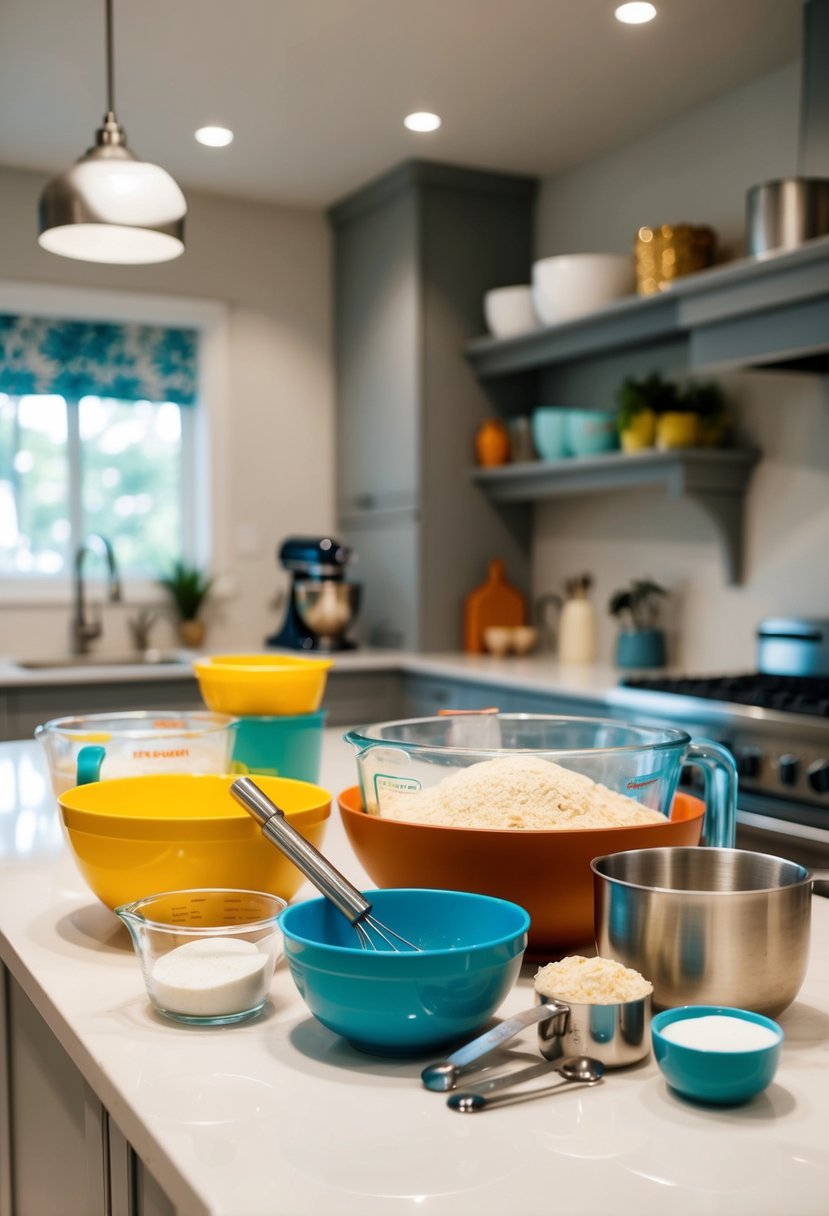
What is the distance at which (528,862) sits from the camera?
947 millimetres

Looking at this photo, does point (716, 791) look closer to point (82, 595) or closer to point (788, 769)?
point (788, 769)

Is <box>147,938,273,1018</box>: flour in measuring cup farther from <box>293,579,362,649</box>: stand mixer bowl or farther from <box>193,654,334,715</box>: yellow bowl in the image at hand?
<box>293,579,362,649</box>: stand mixer bowl

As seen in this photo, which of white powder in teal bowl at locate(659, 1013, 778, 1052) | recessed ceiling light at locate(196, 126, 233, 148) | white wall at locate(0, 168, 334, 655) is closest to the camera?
white powder in teal bowl at locate(659, 1013, 778, 1052)

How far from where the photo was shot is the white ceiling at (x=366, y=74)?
2.82 m

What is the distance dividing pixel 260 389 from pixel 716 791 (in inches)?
142

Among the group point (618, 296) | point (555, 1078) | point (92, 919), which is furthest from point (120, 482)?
point (555, 1078)

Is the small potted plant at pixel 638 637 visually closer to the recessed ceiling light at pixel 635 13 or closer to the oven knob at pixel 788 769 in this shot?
the oven knob at pixel 788 769

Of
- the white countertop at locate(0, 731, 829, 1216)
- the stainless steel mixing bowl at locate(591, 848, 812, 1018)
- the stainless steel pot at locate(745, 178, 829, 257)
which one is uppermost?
the stainless steel pot at locate(745, 178, 829, 257)

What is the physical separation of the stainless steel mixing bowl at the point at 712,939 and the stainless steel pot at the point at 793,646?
2.23 metres

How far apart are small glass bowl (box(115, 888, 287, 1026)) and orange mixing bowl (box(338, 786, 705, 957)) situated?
0.45 ft

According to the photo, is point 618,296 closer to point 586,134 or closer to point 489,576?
point 586,134

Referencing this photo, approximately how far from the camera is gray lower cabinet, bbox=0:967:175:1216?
0.85 m

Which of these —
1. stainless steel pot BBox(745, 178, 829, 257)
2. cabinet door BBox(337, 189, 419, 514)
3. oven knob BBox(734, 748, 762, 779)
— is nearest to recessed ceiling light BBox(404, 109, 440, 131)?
cabinet door BBox(337, 189, 419, 514)

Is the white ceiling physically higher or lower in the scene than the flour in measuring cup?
higher
